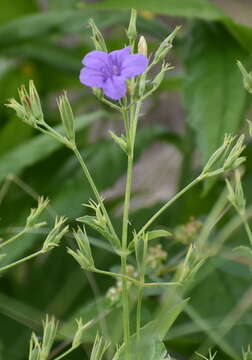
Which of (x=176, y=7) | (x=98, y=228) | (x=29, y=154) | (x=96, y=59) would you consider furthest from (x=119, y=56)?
(x=29, y=154)

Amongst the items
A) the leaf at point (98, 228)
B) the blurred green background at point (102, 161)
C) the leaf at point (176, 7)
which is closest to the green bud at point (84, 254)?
the leaf at point (98, 228)

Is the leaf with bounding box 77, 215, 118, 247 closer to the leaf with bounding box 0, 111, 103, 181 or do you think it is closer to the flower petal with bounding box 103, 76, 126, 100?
the flower petal with bounding box 103, 76, 126, 100

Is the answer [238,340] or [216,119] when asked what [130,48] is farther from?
[238,340]

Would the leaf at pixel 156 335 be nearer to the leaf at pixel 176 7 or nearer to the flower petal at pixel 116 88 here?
the flower petal at pixel 116 88

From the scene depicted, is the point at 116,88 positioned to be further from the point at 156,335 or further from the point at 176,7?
the point at 176,7

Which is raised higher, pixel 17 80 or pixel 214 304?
pixel 17 80

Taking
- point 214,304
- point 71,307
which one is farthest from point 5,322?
point 214,304
